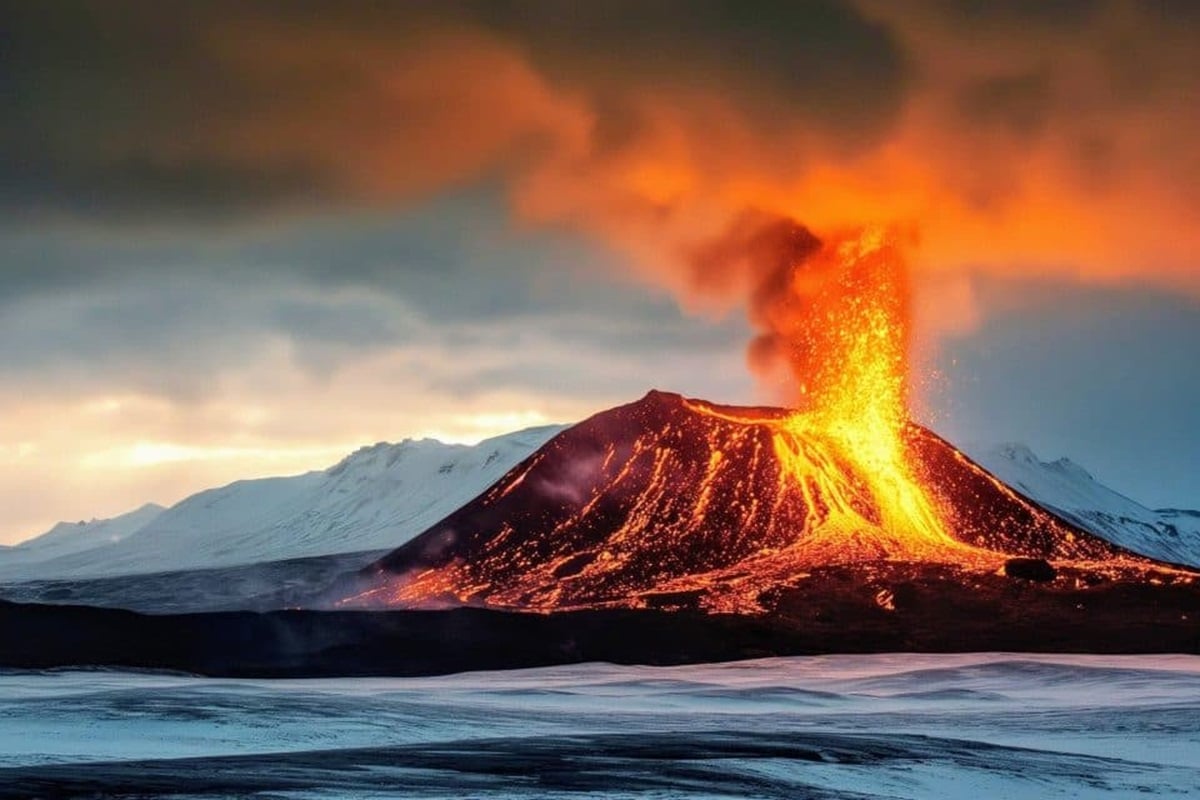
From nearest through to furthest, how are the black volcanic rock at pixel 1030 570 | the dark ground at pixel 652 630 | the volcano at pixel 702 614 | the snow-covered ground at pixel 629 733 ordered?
the snow-covered ground at pixel 629 733 → the dark ground at pixel 652 630 → the volcano at pixel 702 614 → the black volcanic rock at pixel 1030 570

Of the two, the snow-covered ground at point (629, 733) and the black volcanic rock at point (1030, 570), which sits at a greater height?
the black volcanic rock at point (1030, 570)

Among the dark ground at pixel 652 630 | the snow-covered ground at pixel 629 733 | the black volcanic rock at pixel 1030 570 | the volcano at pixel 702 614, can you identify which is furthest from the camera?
the black volcanic rock at pixel 1030 570

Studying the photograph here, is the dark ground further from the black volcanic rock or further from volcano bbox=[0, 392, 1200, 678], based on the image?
the black volcanic rock

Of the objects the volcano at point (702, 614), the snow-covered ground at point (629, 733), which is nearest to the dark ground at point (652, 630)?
the volcano at point (702, 614)

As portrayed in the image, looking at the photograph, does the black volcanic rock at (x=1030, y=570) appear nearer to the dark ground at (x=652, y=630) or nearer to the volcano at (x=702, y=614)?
the volcano at (x=702, y=614)

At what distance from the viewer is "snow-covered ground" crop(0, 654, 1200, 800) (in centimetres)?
6556

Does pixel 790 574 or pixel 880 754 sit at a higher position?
pixel 790 574

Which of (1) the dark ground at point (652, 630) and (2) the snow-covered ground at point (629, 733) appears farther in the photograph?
(1) the dark ground at point (652, 630)

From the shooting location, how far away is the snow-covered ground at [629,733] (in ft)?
215

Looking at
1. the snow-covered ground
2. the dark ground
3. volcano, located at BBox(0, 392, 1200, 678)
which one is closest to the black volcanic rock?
volcano, located at BBox(0, 392, 1200, 678)

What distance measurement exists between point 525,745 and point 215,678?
220ft

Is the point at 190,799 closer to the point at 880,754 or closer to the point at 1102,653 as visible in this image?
the point at 880,754

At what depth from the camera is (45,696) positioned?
109 metres

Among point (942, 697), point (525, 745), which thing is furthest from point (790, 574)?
point (525, 745)
